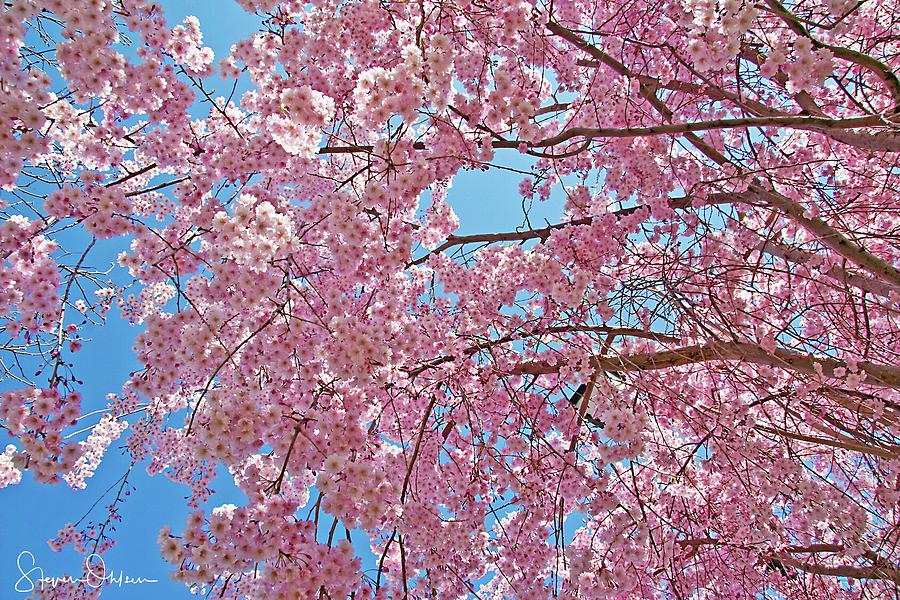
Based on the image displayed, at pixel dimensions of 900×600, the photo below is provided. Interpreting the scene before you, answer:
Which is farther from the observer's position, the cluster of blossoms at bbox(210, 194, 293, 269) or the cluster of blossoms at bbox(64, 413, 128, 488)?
the cluster of blossoms at bbox(64, 413, 128, 488)

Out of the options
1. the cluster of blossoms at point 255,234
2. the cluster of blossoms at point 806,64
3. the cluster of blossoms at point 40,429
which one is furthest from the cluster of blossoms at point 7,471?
the cluster of blossoms at point 806,64

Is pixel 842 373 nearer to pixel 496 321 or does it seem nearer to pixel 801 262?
pixel 801 262

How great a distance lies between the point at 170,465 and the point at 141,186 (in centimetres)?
243

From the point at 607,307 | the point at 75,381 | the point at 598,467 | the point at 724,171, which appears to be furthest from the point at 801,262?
the point at 75,381

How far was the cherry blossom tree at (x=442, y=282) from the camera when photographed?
2957 millimetres

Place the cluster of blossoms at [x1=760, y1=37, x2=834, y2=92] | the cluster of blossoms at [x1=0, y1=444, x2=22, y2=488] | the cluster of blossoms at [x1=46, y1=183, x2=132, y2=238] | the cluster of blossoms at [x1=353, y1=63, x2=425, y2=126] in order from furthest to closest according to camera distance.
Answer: the cluster of blossoms at [x1=0, y1=444, x2=22, y2=488], the cluster of blossoms at [x1=760, y1=37, x2=834, y2=92], the cluster of blossoms at [x1=353, y1=63, x2=425, y2=126], the cluster of blossoms at [x1=46, y1=183, x2=132, y2=238]

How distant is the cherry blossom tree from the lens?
116 inches

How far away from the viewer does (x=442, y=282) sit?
4500 mm

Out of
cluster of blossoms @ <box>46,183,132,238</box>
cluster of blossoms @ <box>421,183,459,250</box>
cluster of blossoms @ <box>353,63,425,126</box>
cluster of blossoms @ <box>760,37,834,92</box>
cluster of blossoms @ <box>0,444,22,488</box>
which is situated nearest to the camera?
cluster of blossoms @ <box>46,183,132,238</box>

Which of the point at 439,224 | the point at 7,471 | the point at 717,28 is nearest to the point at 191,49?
the point at 439,224

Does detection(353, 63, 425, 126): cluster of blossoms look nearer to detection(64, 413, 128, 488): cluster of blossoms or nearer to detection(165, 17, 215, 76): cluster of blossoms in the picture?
detection(165, 17, 215, 76): cluster of blossoms

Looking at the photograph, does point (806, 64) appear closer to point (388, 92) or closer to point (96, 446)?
point (388, 92)

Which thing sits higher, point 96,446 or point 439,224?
point 439,224

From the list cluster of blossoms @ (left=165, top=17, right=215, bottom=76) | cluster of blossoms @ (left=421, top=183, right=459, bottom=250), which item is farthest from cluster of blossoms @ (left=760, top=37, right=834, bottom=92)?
cluster of blossoms @ (left=165, top=17, right=215, bottom=76)
